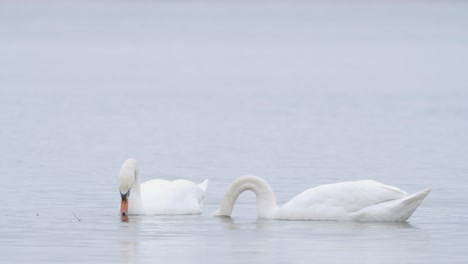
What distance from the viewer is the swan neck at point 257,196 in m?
20.3

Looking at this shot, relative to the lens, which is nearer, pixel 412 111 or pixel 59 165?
pixel 59 165

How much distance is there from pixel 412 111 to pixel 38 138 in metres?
11.1

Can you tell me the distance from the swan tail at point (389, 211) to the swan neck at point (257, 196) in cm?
103

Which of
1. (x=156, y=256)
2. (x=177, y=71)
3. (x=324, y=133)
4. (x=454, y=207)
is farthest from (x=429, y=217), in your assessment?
(x=177, y=71)

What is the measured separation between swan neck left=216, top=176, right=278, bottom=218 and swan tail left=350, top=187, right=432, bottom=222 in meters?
1.03

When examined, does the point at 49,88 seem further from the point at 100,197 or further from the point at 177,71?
the point at 100,197

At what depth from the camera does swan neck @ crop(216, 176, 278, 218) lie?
2033 centimetres

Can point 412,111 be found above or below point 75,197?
above

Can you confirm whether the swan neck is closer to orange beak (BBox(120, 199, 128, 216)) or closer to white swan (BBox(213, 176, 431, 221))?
white swan (BBox(213, 176, 431, 221))

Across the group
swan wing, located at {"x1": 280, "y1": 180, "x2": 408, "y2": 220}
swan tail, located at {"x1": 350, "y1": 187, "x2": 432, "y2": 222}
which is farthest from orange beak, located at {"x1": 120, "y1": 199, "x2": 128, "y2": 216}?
swan tail, located at {"x1": 350, "y1": 187, "x2": 432, "y2": 222}

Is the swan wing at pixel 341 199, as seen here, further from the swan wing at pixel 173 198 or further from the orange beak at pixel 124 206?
the orange beak at pixel 124 206

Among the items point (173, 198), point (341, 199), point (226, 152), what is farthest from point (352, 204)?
point (226, 152)

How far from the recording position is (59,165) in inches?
1054

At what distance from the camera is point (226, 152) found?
2914 centimetres
